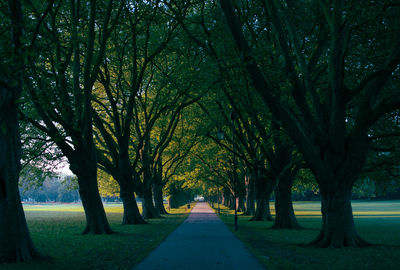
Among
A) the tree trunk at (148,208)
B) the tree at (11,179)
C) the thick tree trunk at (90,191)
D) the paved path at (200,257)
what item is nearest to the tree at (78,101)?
the thick tree trunk at (90,191)

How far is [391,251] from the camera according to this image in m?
12.4

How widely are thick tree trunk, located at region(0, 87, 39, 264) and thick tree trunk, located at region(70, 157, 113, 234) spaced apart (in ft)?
24.1

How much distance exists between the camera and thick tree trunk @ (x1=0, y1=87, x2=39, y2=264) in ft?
33.5

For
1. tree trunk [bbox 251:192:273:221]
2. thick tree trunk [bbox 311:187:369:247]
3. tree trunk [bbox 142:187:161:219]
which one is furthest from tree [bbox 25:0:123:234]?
tree trunk [bbox 142:187:161:219]

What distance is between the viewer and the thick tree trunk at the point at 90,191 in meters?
18.2

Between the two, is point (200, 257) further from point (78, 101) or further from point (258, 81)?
point (78, 101)

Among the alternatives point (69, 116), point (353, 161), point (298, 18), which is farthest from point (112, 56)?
point (353, 161)

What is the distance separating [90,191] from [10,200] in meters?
8.08

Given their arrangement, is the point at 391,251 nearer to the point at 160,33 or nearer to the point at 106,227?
the point at 106,227

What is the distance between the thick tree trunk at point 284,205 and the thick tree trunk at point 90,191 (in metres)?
10.3

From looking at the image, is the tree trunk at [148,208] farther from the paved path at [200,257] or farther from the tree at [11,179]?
the tree at [11,179]

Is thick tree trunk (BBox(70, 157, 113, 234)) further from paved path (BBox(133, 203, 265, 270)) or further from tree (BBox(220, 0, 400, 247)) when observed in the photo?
tree (BBox(220, 0, 400, 247))

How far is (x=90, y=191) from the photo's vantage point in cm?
1853

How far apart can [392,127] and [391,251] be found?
6.75 meters
